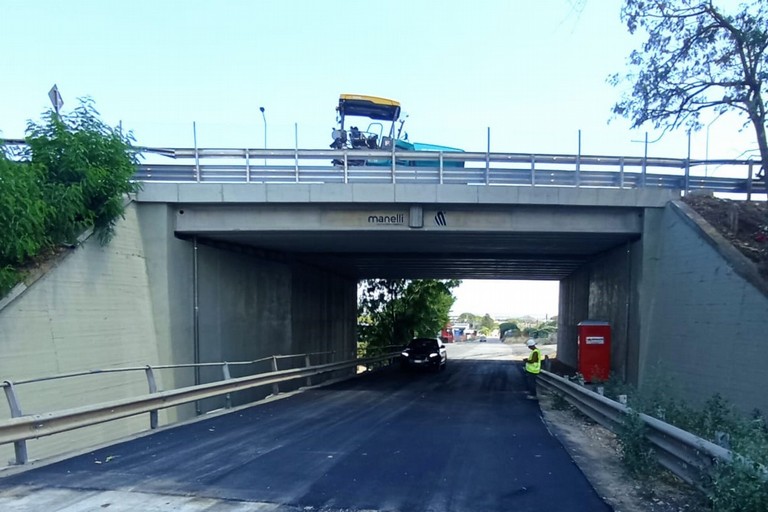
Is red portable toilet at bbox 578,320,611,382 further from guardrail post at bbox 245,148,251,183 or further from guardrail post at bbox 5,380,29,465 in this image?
guardrail post at bbox 5,380,29,465

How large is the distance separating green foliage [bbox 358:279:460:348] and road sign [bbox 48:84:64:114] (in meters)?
28.3

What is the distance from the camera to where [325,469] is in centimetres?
677

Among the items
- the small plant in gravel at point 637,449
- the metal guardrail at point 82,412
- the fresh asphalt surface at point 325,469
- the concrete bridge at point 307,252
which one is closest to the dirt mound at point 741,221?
the concrete bridge at point 307,252

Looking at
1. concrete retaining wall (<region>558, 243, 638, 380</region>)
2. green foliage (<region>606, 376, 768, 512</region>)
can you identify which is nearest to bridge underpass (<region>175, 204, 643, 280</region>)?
concrete retaining wall (<region>558, 243, 638, 380</region>)

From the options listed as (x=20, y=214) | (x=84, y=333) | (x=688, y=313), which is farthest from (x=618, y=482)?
(x=20, y=214)

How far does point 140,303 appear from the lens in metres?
13.8

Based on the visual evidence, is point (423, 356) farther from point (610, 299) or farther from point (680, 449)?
point (680, 449)

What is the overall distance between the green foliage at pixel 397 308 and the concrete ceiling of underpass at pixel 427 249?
10.5 metres

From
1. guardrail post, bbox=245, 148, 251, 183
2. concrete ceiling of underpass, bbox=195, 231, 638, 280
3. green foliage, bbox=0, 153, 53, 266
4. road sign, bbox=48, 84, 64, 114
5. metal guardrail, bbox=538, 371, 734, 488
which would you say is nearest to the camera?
metal guardrail, bbox=538, 371, 734, 488

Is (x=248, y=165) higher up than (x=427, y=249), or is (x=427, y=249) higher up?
(x=248, y=165)

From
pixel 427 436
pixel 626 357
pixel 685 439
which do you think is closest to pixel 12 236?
pixel 427 436

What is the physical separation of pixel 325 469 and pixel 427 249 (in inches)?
578

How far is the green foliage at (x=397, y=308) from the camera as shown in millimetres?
41062

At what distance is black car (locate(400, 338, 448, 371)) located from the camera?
2661 centimetres
